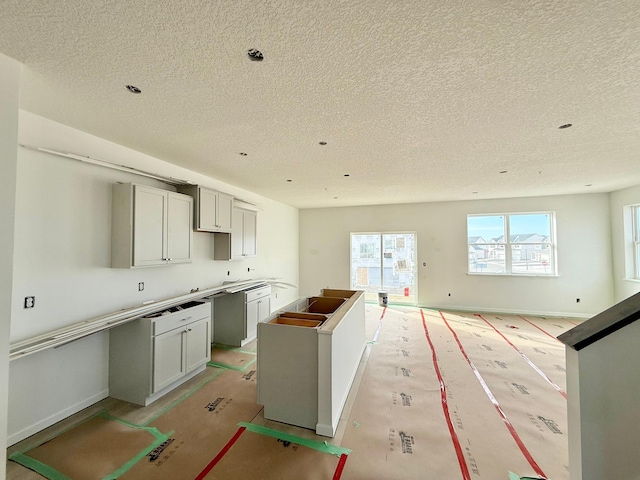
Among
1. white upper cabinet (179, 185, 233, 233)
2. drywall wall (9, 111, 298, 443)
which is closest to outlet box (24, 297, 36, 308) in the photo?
drywall wall (9, 111, 298, 443)

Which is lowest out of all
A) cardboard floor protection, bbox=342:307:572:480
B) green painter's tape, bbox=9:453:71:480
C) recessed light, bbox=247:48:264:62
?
cardboard floor protection, bbox=342:307:572:480

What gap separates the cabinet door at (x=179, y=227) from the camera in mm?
3182

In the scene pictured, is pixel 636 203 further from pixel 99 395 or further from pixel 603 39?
pixel 99 395

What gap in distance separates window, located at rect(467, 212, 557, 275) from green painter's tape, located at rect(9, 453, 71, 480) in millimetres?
7350

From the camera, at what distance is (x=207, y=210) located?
12.2ft

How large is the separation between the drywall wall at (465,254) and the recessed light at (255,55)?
5.95 m

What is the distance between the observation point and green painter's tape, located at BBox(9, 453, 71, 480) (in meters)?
1.82

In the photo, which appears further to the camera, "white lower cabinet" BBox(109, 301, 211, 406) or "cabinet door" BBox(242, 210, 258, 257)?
"cabinet door" BBox(242, 210, 258, 257)

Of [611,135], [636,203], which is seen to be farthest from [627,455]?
[636,203]

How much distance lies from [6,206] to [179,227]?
5.72ft

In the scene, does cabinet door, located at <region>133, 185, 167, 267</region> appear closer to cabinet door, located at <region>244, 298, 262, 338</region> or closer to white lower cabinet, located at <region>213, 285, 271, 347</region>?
white lower cabinet, located at <region>213, 285, 271, 347</region>

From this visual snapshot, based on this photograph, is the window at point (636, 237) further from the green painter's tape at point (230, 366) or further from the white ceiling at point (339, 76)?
the green painter's tape at point (230, 366)

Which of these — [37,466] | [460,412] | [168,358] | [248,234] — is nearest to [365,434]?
[460,412]

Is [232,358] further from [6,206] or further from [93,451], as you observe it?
[6,206]
